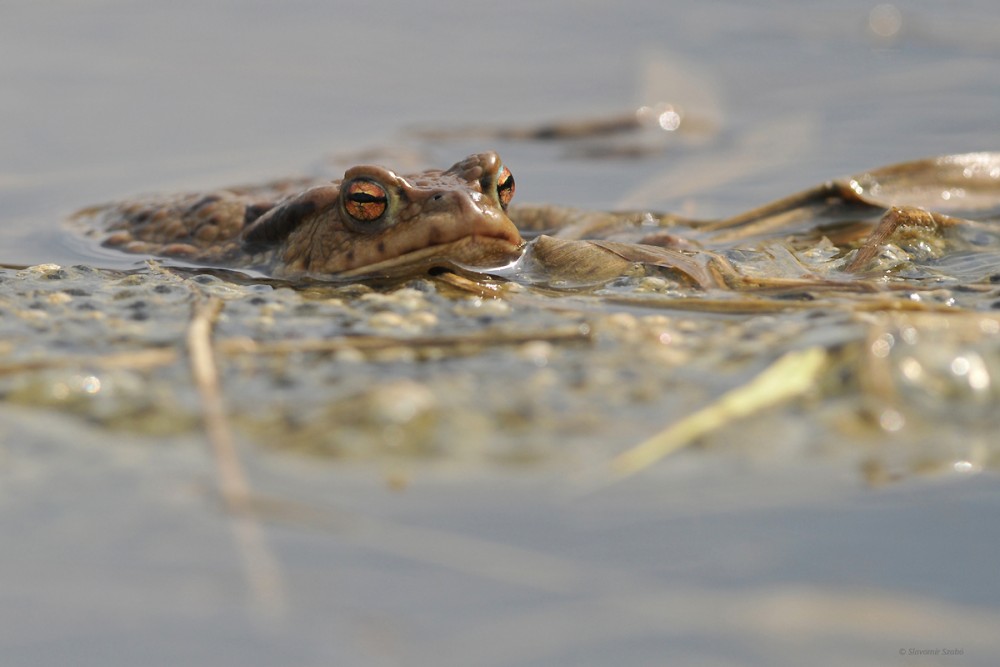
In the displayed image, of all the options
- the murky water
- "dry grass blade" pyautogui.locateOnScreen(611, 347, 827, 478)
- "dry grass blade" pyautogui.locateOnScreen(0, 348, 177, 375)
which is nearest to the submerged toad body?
the murky water

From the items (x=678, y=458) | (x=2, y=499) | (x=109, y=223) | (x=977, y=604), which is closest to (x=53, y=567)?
(x=2, y=499)

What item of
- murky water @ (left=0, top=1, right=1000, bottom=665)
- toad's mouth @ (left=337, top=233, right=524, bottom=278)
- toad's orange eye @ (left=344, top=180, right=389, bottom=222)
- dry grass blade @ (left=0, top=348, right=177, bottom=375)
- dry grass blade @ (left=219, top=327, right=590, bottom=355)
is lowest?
murky water @ (left=0, top=1, right=1000, bottom=665)

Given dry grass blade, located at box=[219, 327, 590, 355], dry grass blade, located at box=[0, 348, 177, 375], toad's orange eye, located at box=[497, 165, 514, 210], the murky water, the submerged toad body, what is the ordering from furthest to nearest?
1. toad's orange eye, located at box=[497, 165, 514, 210]
2. the submerged toad body
3. dry grass blade, located at box=[219, 327, 590, 355]
4. dry grass blade, located at box=[0, 348, 177, 375]
5. the murky water

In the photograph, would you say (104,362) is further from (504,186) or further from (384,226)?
(504,186)

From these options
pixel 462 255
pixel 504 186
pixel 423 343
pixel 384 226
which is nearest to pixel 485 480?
pixel 423 343

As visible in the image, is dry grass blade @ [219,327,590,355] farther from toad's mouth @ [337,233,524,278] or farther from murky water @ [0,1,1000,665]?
toad's mouth @ [337,233,524,278]

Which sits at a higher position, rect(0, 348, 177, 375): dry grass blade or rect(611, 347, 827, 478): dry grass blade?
rect(0, 348, 177, 375): dry grass blade

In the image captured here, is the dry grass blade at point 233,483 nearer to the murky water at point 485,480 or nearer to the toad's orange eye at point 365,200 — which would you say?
the murky water at point 485,480

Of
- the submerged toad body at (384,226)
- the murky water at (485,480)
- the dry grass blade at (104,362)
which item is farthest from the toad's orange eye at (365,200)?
the dry grass blade at (104,362)
